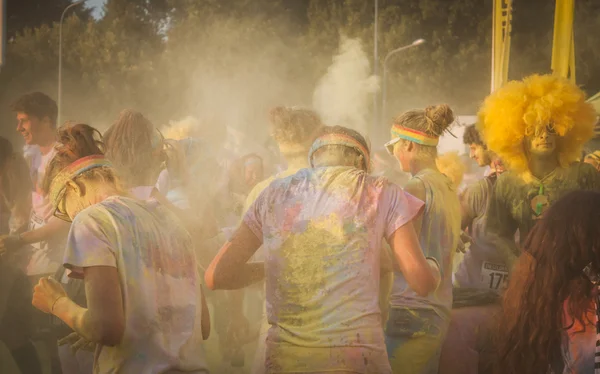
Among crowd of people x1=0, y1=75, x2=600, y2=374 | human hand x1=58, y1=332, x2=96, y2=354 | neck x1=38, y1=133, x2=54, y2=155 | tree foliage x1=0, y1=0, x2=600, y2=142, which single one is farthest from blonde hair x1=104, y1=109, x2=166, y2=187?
tree foliage x1=0, y1=0, x2=600, y2=142

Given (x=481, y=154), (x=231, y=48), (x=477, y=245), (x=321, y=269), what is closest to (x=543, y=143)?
(x=477, y=245)

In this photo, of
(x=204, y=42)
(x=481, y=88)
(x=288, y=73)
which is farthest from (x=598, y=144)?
(x=204, y=42)

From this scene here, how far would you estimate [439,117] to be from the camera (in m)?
3.44

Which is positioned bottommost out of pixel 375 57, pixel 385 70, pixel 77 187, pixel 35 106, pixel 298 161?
pixel 77 187

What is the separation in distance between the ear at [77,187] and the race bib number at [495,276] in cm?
222

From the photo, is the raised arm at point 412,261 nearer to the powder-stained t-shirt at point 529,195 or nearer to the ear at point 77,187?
the ear at point 77,187

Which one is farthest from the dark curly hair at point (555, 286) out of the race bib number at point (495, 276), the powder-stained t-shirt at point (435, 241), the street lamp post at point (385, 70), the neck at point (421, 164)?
the street lamp post at point (385, 70)

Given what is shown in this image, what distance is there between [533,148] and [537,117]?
0.19 meters

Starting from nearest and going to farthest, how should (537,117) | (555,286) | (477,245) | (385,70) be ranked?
(555,286)
(537,117)
(477,245)
(385,70)

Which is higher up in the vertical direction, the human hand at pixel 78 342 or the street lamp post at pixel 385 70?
the street lamp post at pixel 385 70

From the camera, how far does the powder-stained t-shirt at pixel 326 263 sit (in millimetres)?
2441

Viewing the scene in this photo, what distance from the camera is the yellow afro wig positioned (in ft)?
13.6

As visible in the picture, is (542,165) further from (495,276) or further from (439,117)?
(439,117)

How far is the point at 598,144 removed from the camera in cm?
637
